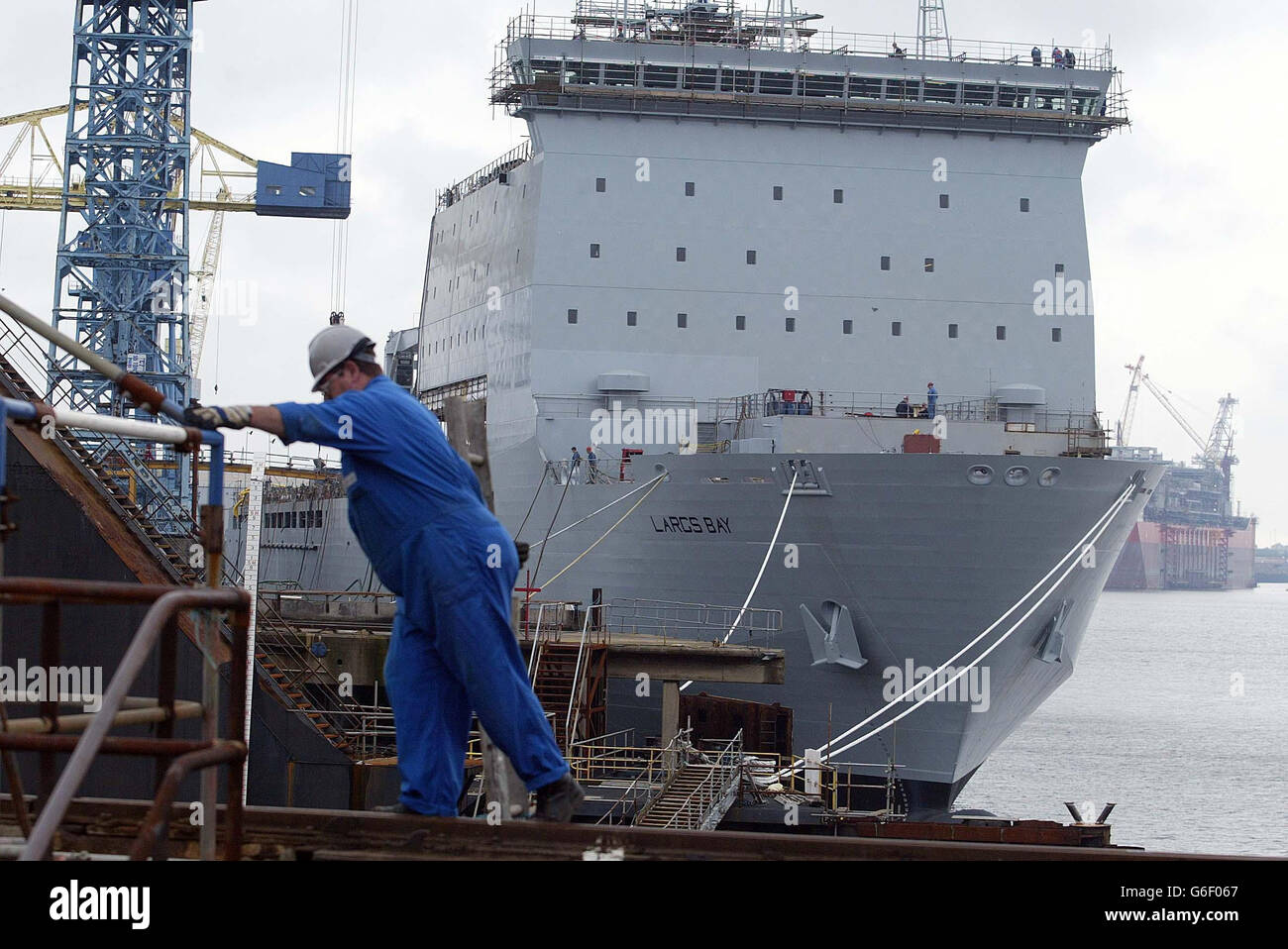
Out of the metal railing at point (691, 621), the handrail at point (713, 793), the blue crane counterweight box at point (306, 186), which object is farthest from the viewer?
the blue crane counterweight box at point (306, 186)

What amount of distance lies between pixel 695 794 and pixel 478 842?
41.2 ft

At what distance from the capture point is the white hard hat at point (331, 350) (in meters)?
4.95

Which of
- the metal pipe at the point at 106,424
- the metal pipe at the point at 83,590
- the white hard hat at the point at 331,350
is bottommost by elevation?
the metal pipe at the point at 83,590

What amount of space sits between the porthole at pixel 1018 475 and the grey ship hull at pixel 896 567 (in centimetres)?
9

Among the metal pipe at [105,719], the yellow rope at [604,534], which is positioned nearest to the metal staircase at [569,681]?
the yellow rope at [604,534]

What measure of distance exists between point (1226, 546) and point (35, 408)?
563 ft

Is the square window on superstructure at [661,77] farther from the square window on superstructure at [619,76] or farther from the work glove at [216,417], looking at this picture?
the work glove at [216,417]

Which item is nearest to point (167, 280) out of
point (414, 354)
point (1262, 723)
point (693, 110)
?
point (414, 354)

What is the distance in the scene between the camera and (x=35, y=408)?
13.0ft

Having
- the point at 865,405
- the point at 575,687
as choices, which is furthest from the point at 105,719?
the point at 865,405

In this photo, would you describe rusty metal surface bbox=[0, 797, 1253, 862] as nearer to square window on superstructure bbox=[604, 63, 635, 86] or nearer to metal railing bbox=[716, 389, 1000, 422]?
metal railing bbox=[716, 389, 1000, 422]

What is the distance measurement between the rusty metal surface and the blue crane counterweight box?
1628 inches

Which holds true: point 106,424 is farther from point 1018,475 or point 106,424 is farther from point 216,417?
point 1018,475
